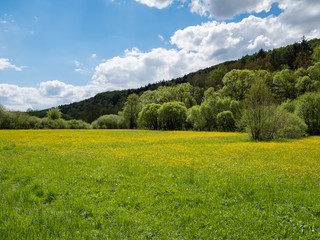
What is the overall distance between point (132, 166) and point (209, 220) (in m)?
6.90

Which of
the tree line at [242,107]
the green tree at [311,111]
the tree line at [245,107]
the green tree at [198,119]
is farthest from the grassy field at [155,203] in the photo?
the green tree at [198,119]

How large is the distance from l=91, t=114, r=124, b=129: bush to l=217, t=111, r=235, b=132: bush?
48.0 m

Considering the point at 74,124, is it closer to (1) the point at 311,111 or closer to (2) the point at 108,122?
(2) the point at 108,122

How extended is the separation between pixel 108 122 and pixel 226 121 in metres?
53.1

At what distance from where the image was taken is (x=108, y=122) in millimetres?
86250

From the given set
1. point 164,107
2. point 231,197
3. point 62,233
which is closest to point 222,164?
point 231,197

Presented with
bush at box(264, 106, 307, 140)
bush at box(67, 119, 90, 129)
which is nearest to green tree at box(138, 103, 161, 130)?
bush at box(67, 119, 90, 129)

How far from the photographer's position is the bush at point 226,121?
201ft

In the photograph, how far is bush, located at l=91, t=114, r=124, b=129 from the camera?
84.3 m

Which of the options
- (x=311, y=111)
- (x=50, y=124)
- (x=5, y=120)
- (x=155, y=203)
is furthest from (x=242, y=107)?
(x=5, y=120)

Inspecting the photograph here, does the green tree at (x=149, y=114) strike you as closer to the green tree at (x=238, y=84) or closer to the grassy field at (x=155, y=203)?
the green tree at (x=238, y=84)

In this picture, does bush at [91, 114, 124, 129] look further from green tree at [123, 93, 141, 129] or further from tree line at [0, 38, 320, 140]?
green tree at [123, 93, 141, 129]

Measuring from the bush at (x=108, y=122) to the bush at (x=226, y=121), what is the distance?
157 feet

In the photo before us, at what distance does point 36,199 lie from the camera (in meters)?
6.72
